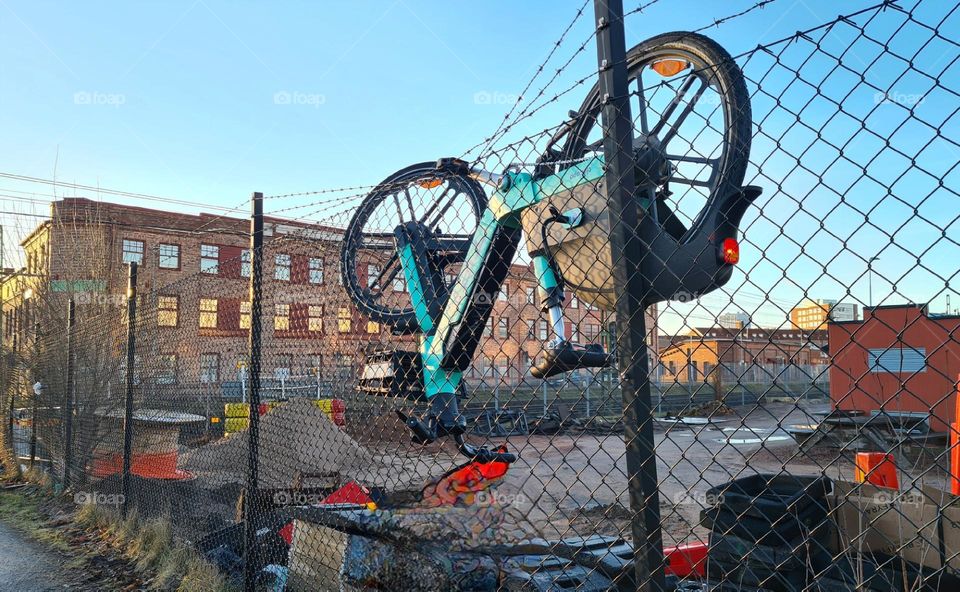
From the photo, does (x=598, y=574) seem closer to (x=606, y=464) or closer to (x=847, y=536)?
(x=847, y=536)

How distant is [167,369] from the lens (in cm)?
689

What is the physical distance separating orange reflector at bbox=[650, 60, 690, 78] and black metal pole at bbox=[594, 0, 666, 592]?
78cm

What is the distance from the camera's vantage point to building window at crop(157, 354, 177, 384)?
6.78 m

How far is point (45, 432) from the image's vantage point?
9977 mm

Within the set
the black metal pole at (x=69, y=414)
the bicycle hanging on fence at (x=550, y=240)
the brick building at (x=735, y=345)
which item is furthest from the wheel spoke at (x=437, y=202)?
the black metal pole at (x=69, y=414)

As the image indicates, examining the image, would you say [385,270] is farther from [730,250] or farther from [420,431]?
[730,250]

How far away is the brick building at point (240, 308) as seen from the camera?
4.07 metres

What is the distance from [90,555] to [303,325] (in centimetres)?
325

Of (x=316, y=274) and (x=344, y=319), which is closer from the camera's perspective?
(x=344, y=319)

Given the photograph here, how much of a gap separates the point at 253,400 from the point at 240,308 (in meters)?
4.60

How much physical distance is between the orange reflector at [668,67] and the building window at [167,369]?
5.93m

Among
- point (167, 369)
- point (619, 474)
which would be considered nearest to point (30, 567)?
point (167, 369)

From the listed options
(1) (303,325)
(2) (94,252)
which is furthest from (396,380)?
(2) (94,252)

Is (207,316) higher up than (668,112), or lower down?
lower down
